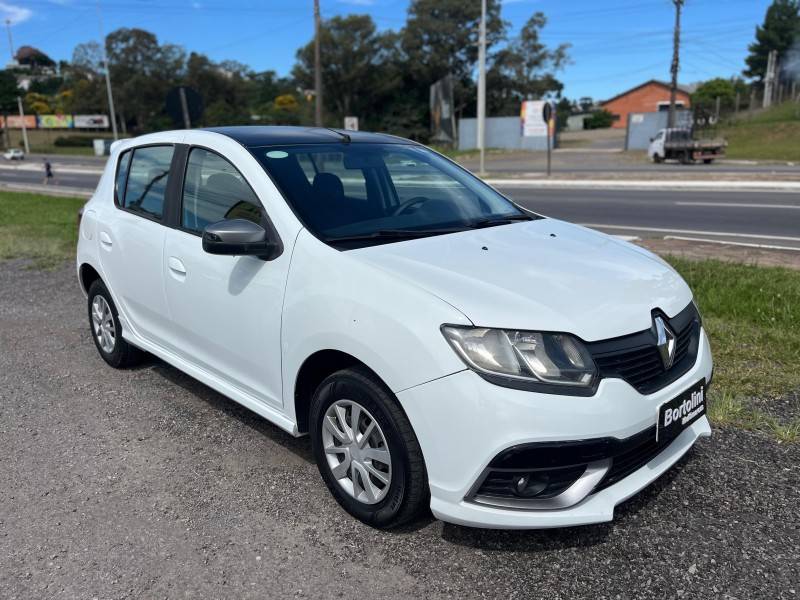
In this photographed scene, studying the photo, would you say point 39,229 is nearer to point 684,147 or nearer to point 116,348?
point 116,348

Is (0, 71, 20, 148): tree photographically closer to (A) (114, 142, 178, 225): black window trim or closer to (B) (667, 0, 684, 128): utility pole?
(B) (667, 0, 684, 128): utility pole

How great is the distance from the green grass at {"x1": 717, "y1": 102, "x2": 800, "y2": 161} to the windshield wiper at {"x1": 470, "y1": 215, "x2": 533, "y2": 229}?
105ft

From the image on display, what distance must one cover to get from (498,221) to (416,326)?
1.40 meters

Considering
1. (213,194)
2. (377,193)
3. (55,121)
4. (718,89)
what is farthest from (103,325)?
(55,121)

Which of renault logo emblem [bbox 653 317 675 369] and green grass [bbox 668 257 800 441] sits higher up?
renault logo emblem [bbox 653 317 675 369]

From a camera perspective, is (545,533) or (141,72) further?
(141,72)

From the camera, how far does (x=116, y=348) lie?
480 cm

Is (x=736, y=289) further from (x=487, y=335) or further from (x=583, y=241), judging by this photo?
(x=487, y=335)

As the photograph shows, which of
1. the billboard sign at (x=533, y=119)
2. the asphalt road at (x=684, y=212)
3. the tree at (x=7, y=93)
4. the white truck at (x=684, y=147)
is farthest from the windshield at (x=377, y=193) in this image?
the tree at (x=7, y=93)

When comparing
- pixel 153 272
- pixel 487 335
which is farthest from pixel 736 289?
pixel 153 272

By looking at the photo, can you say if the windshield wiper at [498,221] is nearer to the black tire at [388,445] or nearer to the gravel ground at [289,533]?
the black tire at [388,445]

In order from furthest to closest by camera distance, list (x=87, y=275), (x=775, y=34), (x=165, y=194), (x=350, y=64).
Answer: (x=775, y=34) < (x=350, y=64) < (x=87, y=275) < (x=165, y=194)

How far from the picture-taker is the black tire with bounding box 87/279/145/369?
471cm

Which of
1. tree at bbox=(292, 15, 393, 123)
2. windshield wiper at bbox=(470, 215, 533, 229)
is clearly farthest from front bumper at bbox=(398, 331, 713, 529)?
tree at bbox=(292, 15, 393, 123)
